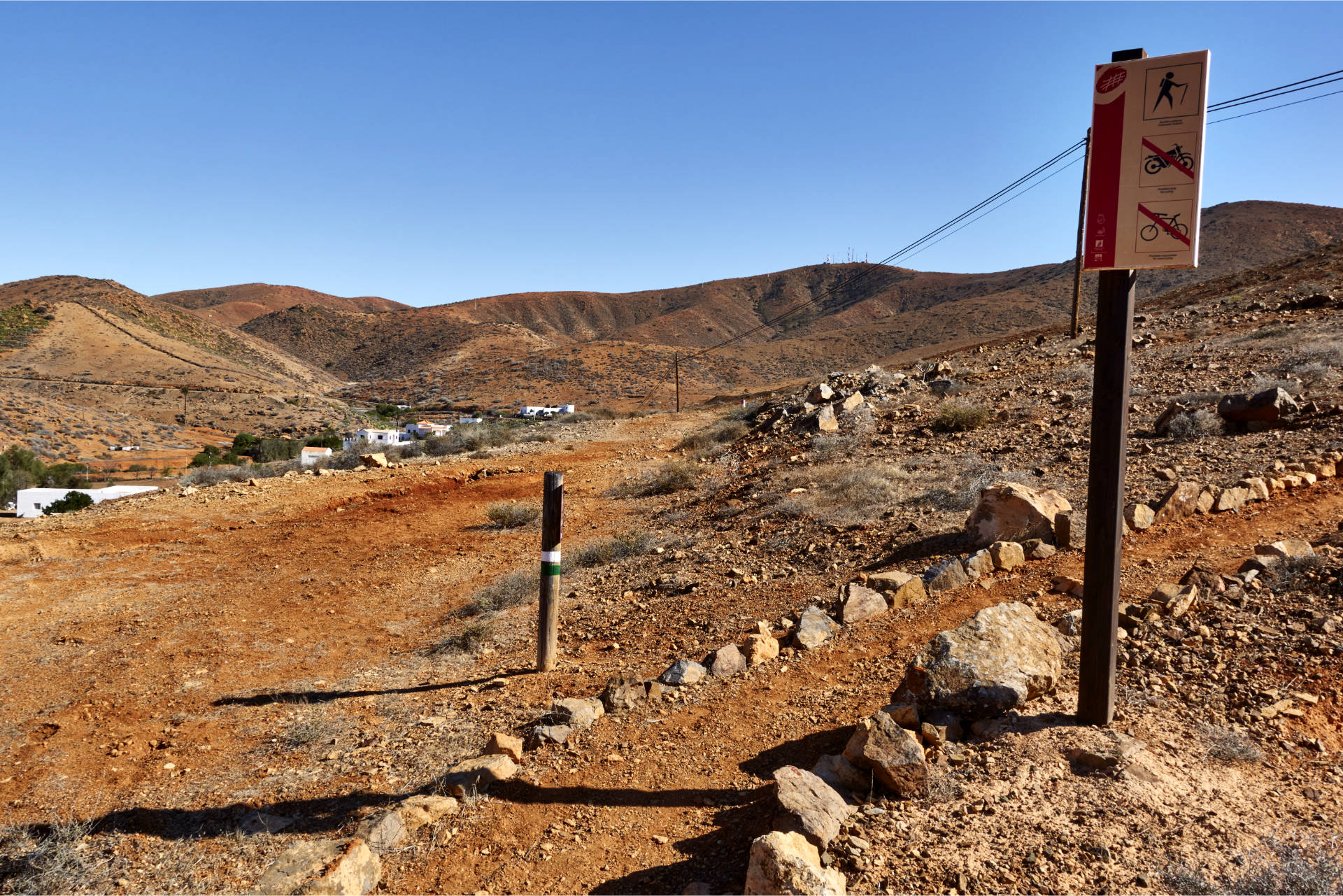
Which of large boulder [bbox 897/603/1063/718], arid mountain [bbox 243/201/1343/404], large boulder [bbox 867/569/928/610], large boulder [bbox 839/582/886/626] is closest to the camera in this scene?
large boulder [bbox 897/603/1063/718]

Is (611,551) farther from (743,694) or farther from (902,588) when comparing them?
(743,694)

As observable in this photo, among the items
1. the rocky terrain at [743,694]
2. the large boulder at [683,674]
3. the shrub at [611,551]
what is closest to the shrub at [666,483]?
the rocky terrain at [743,694]

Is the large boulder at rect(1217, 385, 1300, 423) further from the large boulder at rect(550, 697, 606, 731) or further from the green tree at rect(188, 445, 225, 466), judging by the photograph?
the green tree at rect(188, 445, 225, 466)

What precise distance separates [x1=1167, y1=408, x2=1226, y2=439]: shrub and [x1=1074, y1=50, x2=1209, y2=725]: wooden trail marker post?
24.0 ft

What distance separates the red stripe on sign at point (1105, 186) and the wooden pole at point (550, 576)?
391 cm

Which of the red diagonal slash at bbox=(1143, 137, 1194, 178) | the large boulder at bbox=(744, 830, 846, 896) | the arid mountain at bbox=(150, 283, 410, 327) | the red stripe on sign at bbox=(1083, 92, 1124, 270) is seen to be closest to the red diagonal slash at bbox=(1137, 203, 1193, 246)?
the red stripe on sign at bbox=(1083, 92, 1124, 270)

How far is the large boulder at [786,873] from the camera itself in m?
2.86

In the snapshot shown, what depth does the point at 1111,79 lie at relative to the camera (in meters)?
3.71

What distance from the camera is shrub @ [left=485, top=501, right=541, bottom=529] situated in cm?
1221

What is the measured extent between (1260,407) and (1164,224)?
799 centimetres

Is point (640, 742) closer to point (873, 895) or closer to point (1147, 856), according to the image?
point (873, 895)

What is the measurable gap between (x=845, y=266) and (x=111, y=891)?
13756 centimetres

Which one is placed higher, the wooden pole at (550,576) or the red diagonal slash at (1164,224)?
the red diagonal slash at (1164,224)

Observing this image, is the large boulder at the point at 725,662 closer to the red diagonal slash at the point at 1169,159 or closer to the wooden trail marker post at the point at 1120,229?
the wooden trail marker post at the point at 1120,229
